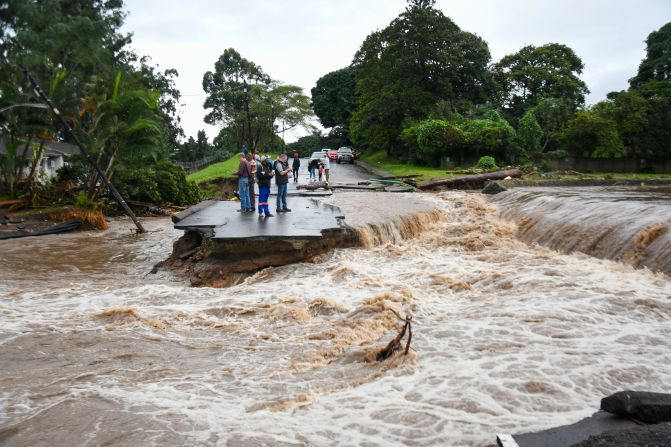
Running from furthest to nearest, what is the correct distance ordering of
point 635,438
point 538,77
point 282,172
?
point 538,77 → point 282,172 → point 635,438

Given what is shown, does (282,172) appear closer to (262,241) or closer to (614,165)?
(262,241)

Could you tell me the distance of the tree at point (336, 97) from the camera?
220 ft

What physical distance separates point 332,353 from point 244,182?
327 inches

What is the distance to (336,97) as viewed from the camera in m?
69.4

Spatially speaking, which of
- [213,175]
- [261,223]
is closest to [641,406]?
[261,223]

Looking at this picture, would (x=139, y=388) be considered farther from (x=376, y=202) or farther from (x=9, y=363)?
(x=376, y=202)

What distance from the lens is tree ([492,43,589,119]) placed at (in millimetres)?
45281

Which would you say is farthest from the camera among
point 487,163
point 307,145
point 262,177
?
point 307,145

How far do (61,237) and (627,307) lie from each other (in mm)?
16856

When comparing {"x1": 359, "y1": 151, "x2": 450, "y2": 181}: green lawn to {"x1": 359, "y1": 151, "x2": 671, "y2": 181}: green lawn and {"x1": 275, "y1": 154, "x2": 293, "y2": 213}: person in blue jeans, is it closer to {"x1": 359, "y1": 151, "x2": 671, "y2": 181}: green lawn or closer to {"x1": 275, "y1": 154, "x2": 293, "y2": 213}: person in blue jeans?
{"x1": 359, "y1": 151, "x2": 671, "y2": 181}: green lawn

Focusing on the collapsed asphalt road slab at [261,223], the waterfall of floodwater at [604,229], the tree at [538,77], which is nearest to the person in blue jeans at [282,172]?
the collapsed asphalt road slab at [261,223]

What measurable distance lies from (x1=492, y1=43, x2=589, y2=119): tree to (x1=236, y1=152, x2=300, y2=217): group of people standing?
35116 millimetres

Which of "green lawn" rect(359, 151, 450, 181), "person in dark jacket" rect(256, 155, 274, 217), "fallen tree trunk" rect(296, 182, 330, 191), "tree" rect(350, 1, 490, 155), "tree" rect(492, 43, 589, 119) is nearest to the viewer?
"person in dark jacket" rect(256, 155, 274, 217)

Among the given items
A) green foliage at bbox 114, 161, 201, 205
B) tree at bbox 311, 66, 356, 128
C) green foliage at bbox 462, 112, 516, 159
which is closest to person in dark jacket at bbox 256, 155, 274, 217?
green foliage at bbox 114, 161, 201, 205
